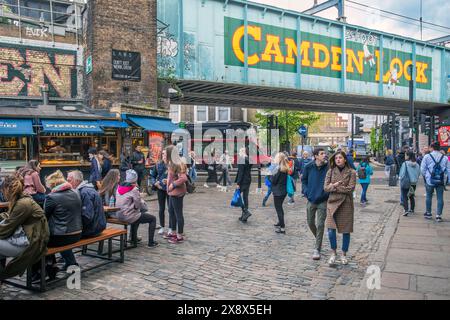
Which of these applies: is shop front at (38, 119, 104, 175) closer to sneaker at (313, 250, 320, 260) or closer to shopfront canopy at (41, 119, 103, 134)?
shopfront canopy at (41, 119, 103, 134)

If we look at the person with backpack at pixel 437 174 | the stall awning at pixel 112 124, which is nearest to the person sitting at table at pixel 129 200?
the person with backpack at pixel 437 174

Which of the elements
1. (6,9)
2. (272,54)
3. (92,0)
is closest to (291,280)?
(92,0)

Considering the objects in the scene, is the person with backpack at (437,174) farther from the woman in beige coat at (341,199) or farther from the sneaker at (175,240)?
the sneaker at (175,240)

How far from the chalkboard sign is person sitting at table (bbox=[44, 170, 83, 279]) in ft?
38.4

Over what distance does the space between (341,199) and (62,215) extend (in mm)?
4086

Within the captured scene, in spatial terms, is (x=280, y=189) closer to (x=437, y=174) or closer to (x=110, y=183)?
(x=110, y=183)

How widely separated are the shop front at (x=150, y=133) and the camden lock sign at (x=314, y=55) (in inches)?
207

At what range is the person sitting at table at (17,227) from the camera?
4270 millimetres

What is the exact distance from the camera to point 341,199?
18.7 feet

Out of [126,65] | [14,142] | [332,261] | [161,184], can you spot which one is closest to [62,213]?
[161,184]

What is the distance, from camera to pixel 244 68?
1966cm

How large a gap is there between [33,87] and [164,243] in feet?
54.2

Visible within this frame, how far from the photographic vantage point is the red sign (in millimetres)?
29266
